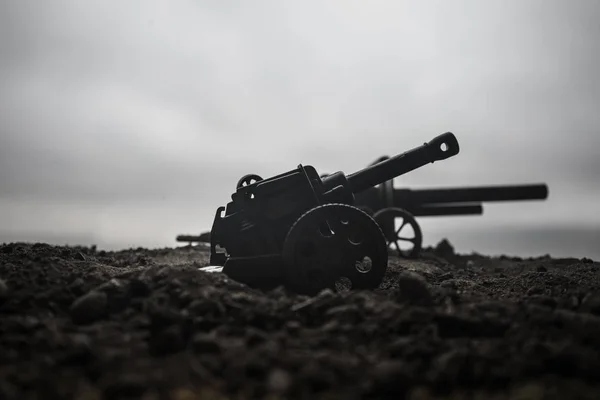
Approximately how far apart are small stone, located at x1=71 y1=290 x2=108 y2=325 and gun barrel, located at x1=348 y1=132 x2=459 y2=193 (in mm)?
3471

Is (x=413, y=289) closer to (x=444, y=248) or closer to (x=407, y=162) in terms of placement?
(x=407, y=162)

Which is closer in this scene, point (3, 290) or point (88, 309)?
point (88, 309)

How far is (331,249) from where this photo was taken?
216 inches

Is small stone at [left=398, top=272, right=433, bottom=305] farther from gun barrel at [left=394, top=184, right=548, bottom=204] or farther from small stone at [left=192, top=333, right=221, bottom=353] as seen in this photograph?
gun barrel at [left=394, top=184, right=548, bottom=204]

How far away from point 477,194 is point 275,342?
10972 millimetres

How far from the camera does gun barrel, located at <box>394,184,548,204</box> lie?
13250mm

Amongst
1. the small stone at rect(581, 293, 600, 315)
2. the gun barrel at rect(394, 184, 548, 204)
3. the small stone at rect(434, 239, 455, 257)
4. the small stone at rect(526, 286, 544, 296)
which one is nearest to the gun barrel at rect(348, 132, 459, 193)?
the small stone at rect(526, 286, 544, 296)

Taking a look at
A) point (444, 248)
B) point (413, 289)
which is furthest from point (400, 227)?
point (413, 289)

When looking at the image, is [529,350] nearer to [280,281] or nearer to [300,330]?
[300,330]

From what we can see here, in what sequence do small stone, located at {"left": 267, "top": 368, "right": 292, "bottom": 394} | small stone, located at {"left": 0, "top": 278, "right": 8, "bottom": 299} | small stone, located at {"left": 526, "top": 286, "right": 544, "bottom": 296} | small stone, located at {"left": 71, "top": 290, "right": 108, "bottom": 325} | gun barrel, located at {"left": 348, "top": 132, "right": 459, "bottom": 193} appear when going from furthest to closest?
gun barrel, located at {"left": 348, "top": 132, "right": 459, "bottom": 193}, small stone, located at {"left": 526, "top": 286, "right": 544, "bottom": 296}, small stone, located at {"left": 0, "top": 278, "right": 8, "bottom": 299}, small stone, located at {"left": 71, "top": 290, "right": 108, "bottom": 325}, small stone, located at {"left": 267, "top": 368, "right": 292, "bottom": 394}

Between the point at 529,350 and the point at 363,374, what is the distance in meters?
1.05

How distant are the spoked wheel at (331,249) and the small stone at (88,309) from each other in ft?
6.21

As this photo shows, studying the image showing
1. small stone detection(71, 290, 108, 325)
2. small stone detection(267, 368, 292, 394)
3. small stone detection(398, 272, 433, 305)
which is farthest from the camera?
small stone detection(398, 272, 433, 305)

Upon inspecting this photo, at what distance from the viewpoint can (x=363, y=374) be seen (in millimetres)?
2984
